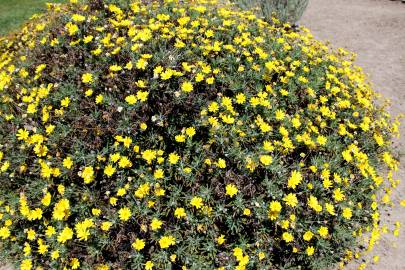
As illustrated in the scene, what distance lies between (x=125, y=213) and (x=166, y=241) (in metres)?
0.36

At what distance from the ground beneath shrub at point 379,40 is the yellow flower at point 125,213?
273 cm

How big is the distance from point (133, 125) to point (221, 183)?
0.83 metres

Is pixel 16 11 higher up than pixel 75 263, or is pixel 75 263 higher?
pixel 16 11

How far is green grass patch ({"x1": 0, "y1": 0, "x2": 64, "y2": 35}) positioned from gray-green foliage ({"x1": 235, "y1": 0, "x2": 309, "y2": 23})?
4.96 metres

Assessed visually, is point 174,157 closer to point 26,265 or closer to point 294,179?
point 294,179

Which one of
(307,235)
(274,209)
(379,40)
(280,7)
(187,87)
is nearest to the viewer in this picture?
(274,209)

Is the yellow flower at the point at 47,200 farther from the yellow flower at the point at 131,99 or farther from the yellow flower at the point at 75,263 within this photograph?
the yellow flower at the point at 131,99

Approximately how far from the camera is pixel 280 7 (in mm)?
7062

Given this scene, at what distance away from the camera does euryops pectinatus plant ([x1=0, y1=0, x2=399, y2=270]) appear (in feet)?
8.49

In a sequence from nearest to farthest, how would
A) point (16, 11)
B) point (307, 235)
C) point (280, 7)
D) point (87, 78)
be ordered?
point (307, 235) → point (87, 78) → point (280, 7) → point (16, 11)

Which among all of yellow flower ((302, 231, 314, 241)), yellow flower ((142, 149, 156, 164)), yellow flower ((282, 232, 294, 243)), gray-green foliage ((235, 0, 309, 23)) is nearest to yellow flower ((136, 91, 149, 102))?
yellow flower ((142, 149, 156, 164))

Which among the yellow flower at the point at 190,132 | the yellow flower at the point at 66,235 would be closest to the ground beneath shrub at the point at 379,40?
the yellow flower at the point at 190,132

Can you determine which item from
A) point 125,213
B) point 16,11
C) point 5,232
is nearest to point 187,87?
point 125,213

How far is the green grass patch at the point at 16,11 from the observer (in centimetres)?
791
